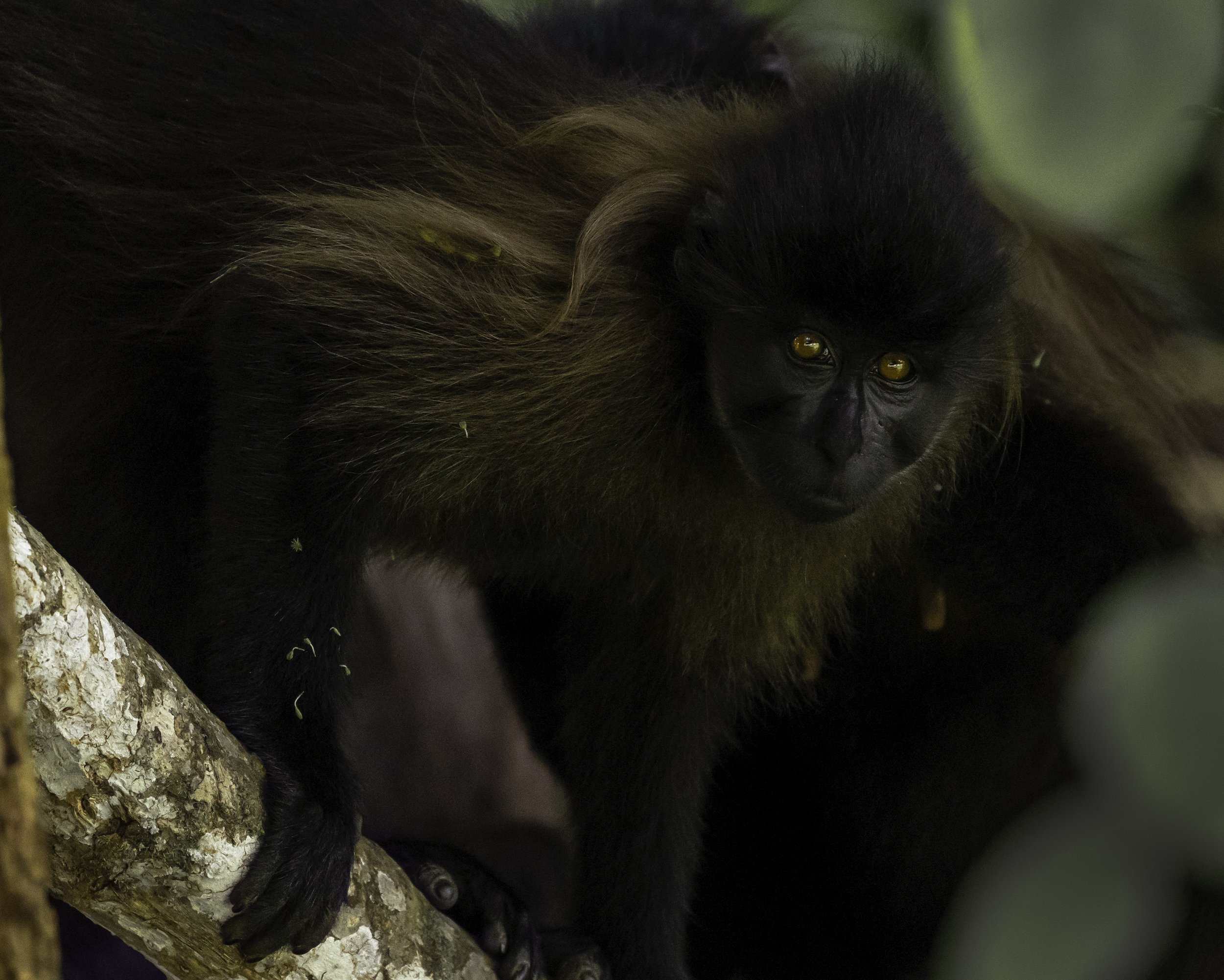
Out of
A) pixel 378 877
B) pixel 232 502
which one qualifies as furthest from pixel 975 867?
pixel 232 502

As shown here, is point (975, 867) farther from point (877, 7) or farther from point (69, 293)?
Result: point (877, 7)

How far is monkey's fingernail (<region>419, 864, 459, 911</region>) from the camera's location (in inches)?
118

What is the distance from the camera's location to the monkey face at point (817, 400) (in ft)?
8.96

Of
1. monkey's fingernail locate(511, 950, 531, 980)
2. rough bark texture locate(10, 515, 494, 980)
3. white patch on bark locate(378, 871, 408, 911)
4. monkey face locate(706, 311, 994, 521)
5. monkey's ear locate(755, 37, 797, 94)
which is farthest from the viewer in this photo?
monkey's ear locate(755, 37, 797, 94)

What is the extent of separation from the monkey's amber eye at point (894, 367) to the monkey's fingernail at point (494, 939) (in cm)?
139

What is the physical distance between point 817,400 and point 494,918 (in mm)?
1286

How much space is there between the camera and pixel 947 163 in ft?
9.18

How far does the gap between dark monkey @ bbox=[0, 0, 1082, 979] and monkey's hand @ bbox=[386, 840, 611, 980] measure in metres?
0.04

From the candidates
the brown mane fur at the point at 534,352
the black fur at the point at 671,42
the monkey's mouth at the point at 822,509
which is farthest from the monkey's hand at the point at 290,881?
the black fur at the point at 671,42

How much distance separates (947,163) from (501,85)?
0.99 metres

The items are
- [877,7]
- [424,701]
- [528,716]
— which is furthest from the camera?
[877,7]

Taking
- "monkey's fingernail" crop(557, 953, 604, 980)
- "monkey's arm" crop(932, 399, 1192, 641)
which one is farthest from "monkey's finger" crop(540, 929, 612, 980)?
"monkey's arm" crop(932, 399, 1192, 641)

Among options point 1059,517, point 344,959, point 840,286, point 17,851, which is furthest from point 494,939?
point 17,851

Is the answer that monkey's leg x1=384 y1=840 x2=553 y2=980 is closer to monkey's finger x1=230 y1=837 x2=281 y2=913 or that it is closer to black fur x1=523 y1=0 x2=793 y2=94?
monkey's finger x1=230 y1=837 x2=281 y2=913
